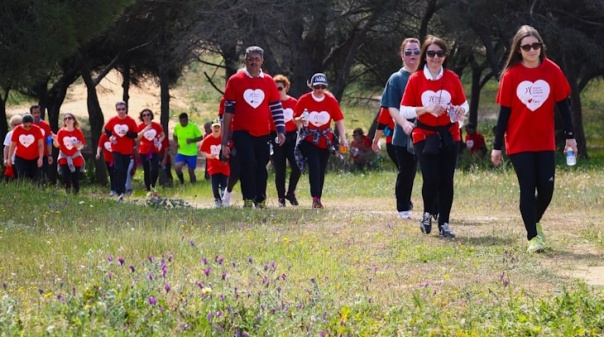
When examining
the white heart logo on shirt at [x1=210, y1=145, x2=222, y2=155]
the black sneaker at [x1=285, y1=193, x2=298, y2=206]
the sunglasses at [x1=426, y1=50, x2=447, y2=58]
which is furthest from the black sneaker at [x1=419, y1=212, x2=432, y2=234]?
the white heart logo on shirt at [x1=210, y1=145, x2=222, y2=155]

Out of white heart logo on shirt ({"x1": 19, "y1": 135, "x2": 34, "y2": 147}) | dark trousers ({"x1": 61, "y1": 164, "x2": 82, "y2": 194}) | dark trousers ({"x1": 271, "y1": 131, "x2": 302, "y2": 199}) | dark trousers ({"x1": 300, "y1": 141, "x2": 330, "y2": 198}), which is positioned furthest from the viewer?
dark trousers ({"x1": 61, "y1": 164, "x2": 82, "y2": 194})

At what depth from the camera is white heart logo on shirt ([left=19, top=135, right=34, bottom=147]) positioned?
19578 millimetres

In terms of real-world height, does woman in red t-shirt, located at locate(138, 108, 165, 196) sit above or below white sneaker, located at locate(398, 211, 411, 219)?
above

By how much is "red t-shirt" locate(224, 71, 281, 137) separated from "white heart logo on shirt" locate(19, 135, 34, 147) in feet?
21.8

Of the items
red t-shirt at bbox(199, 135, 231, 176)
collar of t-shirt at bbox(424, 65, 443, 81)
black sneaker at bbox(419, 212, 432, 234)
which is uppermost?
collar of t-shirt at bbox(424, 65, 443, 81)

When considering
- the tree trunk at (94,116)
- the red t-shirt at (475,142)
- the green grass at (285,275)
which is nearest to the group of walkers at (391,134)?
the green grass at (285,275)

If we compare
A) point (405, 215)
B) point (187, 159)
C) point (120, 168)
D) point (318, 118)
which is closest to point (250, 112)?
point (318, 118)

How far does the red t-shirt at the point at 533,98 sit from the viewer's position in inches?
379

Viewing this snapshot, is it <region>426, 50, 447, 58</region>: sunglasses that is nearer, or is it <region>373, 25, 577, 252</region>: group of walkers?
<region>373, 25, 577, 252</region>: group of walkers

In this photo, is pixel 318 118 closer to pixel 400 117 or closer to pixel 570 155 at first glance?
pixel 400 117

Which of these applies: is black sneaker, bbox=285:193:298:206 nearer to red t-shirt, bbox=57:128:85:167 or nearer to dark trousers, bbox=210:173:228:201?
dark trousers, bbox=210:173:228:201

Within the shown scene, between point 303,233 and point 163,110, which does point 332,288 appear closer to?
point 303,233

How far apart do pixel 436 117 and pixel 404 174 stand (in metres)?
1.98

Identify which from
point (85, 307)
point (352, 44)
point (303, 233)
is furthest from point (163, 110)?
point (85, 307)
